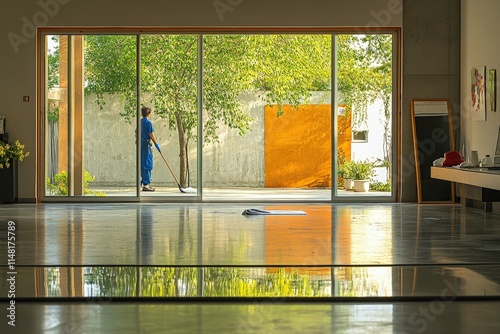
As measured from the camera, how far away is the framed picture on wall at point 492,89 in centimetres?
1216

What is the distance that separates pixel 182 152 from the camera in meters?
14.2

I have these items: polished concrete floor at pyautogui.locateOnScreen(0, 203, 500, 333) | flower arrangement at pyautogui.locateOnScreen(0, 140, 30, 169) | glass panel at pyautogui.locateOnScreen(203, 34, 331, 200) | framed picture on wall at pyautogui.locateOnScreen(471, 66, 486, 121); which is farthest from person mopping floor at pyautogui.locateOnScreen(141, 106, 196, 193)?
framed picture on wall at pyautogui.locateOnScreen(471, 66, 486, 121)

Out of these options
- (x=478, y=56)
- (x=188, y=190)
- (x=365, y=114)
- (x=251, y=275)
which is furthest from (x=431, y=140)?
(x=251, y=275)

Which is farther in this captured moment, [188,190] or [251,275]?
[188,190]

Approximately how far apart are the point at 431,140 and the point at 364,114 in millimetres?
1149

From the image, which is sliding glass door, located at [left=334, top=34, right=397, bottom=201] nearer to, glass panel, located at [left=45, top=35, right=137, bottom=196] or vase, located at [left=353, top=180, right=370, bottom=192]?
vase, located at [left=353, top=180, right=370, bottom=192]

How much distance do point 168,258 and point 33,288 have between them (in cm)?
164

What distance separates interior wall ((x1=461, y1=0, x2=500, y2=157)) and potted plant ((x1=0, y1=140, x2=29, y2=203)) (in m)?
6.81

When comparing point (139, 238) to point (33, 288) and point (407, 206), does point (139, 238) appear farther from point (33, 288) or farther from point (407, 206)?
point (407, 206)

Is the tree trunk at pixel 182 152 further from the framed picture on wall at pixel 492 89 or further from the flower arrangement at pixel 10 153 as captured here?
the framed picture on wall at pixel 492 89

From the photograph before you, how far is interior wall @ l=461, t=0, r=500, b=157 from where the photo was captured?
12203 millimetres

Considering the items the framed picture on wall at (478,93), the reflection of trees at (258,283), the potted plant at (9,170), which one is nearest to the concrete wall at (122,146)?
the potted plant at (9,170)

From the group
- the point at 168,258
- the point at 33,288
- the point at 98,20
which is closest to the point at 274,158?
the point at 98,20

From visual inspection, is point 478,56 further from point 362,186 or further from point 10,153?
point 10,153
